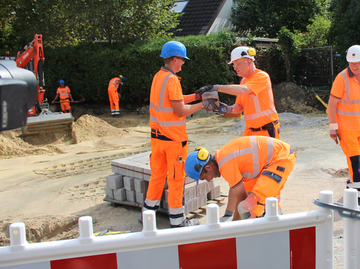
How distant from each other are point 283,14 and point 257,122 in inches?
780

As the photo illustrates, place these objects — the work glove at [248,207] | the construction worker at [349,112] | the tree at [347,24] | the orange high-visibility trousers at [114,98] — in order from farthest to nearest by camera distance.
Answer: the orange high-visibility trousers at [114,98] < the tree at [347,24] < the construction worker at [349,112] < the work glove at [248,207]

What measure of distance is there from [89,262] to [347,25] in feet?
51.4

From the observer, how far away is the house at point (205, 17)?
73.6 ft

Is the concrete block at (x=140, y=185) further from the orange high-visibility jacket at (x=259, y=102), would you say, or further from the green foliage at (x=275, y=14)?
the green foliage at (x=275, y=14)

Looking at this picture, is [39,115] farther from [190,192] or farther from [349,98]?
[349,98]

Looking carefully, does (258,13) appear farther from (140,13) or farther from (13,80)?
Result: (13,80)

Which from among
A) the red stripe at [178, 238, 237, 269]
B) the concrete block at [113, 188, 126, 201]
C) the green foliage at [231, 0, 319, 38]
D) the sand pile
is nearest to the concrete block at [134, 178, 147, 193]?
the concrete block at [113, 188, 126, 201]

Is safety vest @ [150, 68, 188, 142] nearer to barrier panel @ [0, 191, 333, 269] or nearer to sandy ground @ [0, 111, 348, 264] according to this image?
sandy ground @ [0, 111, 348, 264]

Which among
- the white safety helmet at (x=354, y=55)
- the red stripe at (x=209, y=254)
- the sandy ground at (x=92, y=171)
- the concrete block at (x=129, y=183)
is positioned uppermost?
the white safety helmet at (x=354, y=55)

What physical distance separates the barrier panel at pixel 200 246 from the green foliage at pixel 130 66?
13.7 meters

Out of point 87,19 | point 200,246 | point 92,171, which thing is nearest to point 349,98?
point 200,246

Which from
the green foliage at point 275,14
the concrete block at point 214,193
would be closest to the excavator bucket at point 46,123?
the concrete block at point 214,193

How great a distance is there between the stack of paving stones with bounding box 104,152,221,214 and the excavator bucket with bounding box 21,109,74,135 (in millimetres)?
6221

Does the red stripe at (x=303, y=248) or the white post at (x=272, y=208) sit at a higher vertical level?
the white post at (x=272, y=208)
